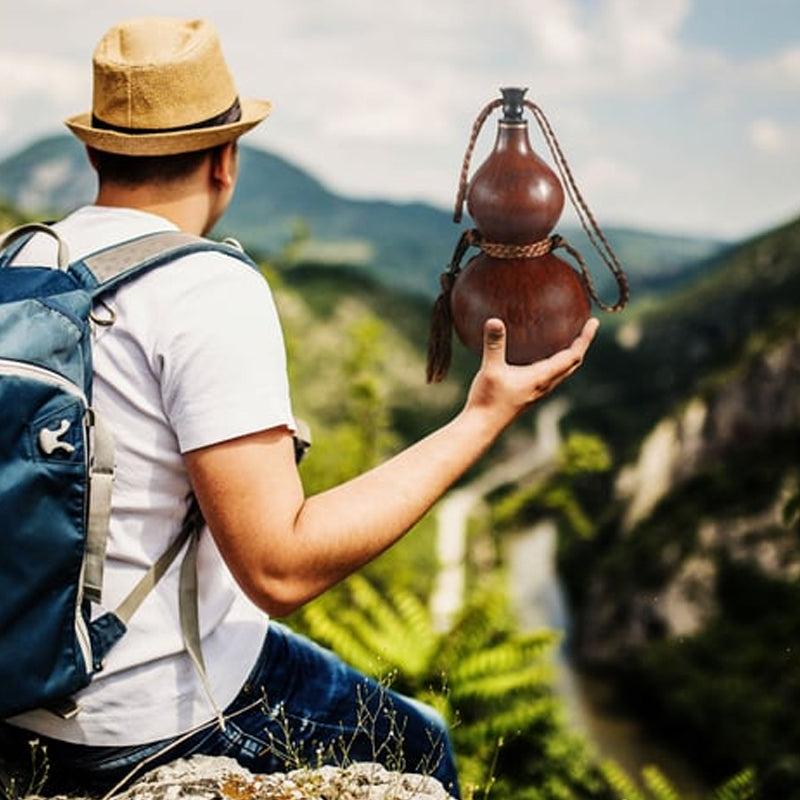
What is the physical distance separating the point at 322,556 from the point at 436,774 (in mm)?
976

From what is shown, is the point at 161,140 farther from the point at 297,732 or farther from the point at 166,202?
the point at 297,732

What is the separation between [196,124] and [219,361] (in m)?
0.57

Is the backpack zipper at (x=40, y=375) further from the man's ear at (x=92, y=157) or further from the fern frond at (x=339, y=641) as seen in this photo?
the fern frond at (x=339, y=641)

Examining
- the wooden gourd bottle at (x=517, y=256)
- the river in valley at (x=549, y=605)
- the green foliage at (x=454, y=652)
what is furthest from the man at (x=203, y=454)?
the river in valley at (x=549, y=605)

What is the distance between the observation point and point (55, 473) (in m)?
1.96

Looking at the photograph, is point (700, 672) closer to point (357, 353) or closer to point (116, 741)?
point (357, 353)

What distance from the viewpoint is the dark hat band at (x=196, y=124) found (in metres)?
2.16

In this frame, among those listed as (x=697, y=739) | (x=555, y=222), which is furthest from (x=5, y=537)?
(x=697, y=739)

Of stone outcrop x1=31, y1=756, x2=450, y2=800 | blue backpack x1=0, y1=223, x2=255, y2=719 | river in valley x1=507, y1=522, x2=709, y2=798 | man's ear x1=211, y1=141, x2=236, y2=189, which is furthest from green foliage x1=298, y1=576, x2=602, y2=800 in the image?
river in valley x1=507, y1=522, x2=709, y2=798

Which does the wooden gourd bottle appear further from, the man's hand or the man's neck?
the man's neck

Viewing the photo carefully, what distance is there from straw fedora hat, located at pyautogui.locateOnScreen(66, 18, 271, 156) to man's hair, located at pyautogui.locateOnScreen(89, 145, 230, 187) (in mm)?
30

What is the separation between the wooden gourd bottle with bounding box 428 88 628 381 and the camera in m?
2.73

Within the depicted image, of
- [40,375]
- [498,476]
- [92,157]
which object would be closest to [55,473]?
[40,375]

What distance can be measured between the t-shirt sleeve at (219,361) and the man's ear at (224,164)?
330 millimetres
